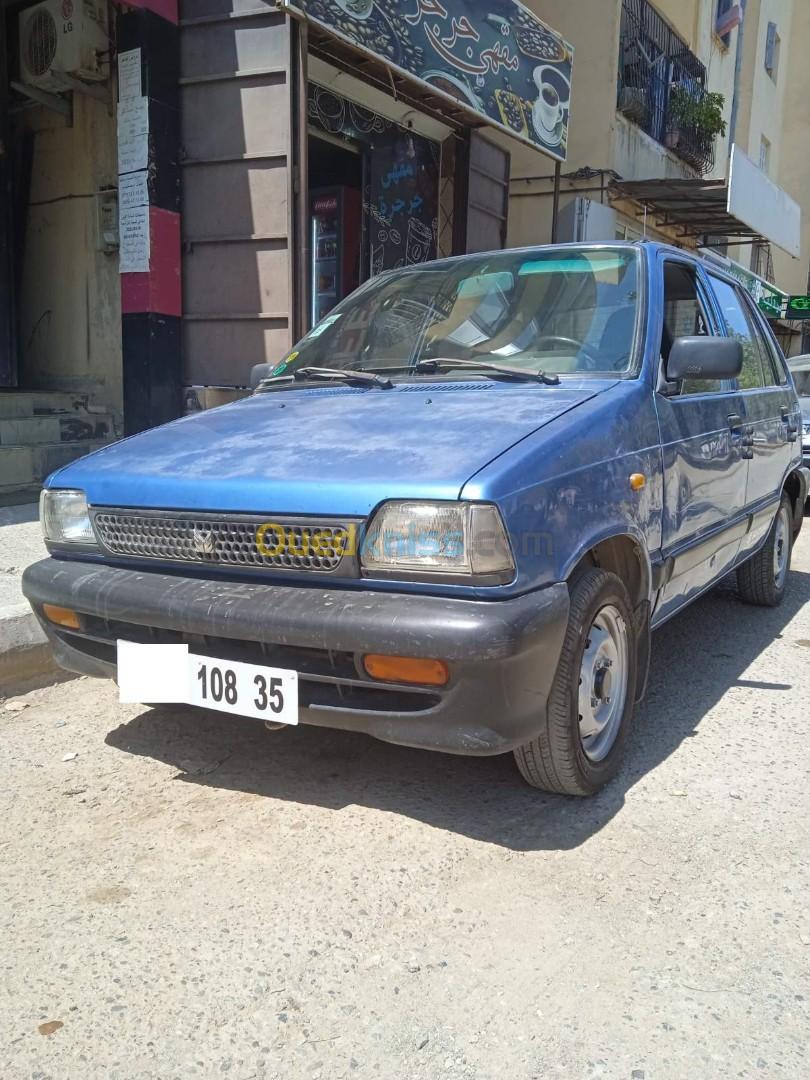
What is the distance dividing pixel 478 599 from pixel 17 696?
2318mm

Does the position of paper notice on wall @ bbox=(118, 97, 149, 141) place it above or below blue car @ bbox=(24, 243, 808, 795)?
above

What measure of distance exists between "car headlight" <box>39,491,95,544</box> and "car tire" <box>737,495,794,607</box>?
3.47 meters

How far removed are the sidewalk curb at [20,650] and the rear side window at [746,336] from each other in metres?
3.25

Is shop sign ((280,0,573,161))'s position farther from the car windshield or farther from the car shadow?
the car shadow

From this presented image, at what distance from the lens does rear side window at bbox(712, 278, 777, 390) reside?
→ 13.5 ft

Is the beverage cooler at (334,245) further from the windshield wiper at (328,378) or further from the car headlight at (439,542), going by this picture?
the car headlight at (439,542)

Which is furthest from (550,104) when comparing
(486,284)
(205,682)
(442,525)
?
(205,682)

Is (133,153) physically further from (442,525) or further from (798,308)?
(798,308)

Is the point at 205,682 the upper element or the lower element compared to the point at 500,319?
lower

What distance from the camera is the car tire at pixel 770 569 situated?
4.83 m

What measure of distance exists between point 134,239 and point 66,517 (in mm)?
5150

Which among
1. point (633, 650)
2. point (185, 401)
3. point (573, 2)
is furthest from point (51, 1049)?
point (573, 2)

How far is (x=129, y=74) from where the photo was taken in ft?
23.1

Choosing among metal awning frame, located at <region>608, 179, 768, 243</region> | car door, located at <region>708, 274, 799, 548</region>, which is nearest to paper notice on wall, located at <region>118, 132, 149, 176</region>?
car door, located at <region>708, 274, 799, 548</region>
